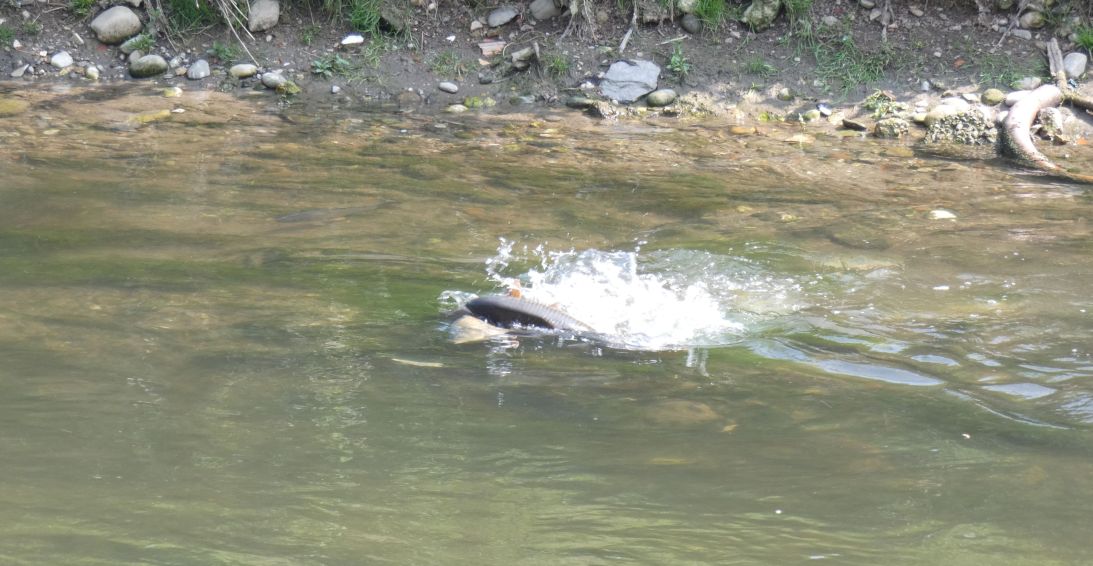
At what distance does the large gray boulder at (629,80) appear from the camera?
9.03 meters

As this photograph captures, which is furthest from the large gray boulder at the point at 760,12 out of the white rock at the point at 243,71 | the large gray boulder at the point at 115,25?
the large gray boulder at the point at 115,25

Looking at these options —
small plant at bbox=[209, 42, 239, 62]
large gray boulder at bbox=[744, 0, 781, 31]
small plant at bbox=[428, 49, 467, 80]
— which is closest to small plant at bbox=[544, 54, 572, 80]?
Result: small plant at bbox=[428, 49, 467, 80]

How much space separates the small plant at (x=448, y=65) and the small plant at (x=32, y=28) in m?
3.59

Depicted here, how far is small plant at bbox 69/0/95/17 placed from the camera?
9.68m

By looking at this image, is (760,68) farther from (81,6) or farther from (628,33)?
(81,6)

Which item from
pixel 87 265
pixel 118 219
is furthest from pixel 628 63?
pixel 87 265

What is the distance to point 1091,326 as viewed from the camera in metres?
4.16

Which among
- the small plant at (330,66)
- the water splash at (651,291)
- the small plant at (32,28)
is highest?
the small plant at (32,28)

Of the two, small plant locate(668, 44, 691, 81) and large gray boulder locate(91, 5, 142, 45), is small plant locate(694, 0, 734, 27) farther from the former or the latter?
large gray boulder locate(91, 5, 142, 45)

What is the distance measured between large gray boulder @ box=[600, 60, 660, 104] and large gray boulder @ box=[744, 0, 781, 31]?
1048 millimetres

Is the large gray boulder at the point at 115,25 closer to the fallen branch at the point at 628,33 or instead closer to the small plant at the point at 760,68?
the fallen branch at the point at 628,33

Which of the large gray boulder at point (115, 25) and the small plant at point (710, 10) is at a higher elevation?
the small plant at point (710, 10)

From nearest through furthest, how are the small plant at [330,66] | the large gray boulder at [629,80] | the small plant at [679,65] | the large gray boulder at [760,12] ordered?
the large gray boulder at [629,80], the small plant at [679,65], the small plant at [330,66], the large gray boulder at [760,12]

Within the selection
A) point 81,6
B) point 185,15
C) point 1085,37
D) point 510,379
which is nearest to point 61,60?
point 81,6
